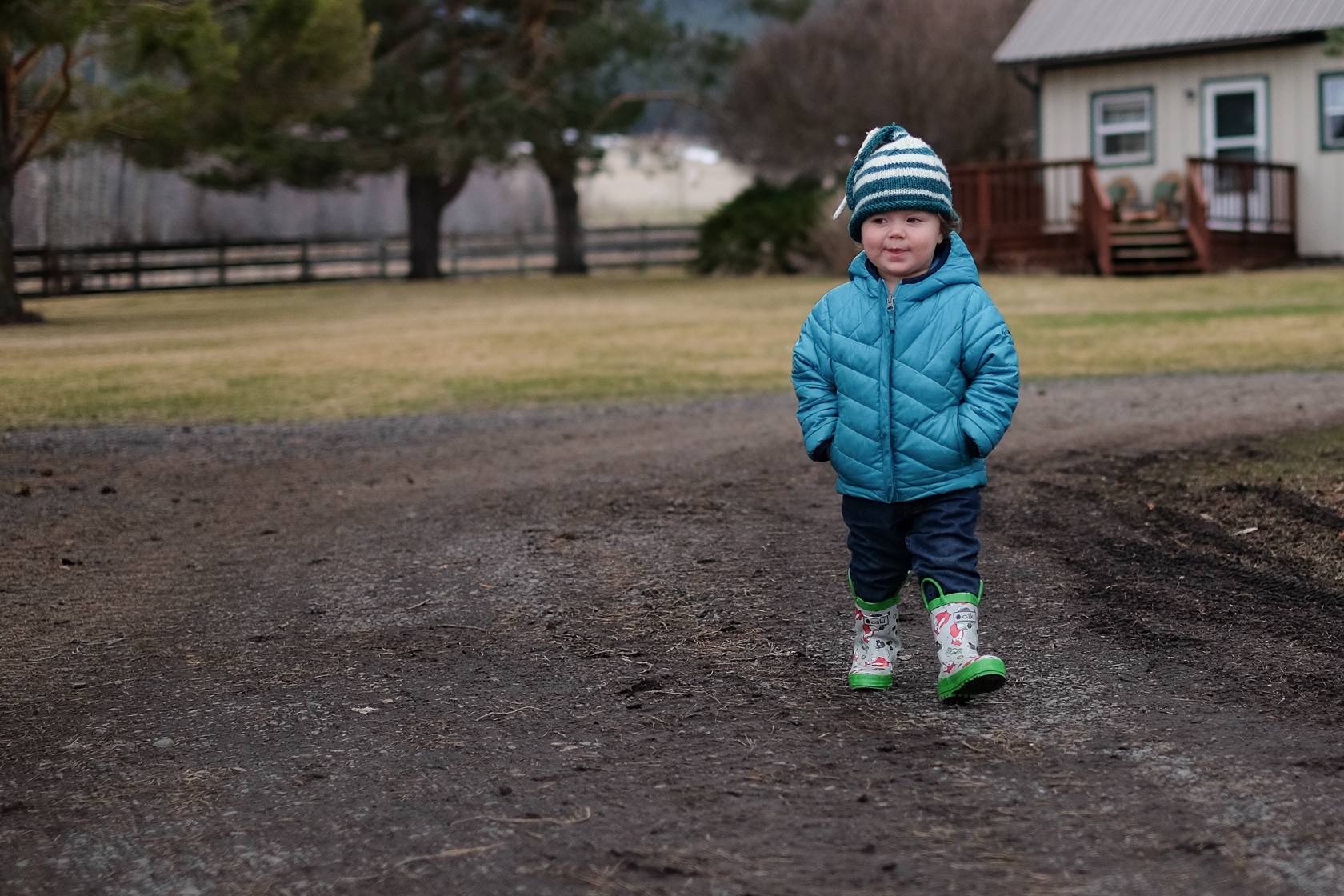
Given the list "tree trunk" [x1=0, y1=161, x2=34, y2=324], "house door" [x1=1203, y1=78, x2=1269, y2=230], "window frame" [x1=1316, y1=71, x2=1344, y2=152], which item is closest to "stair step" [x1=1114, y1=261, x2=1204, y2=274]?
"house door" [x1=1203, y1=78, x2=1269, y2=230]

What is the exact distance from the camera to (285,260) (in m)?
37.7

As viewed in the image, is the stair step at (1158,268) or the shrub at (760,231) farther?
the shrub at (760,231)

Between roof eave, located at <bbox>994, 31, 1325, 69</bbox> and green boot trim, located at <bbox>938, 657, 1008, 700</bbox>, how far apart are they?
22.4 m

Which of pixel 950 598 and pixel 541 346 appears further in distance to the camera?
pixel 541 346

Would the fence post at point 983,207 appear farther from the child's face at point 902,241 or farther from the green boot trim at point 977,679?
the green boot trim at point 977,679

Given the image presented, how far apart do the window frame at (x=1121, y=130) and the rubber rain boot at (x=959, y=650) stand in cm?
2276

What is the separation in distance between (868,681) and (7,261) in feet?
69.1

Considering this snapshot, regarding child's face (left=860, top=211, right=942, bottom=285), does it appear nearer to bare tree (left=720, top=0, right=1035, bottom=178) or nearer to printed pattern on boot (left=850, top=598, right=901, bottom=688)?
printed pattern on boot (left=850, top=598, right=901, bottom=688)

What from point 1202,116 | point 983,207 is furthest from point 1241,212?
point 983,207

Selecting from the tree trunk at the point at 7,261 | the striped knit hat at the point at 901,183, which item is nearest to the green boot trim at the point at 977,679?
the striped knit hat at the point at 901,183

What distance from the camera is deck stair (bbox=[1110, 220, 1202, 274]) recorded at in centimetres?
2272

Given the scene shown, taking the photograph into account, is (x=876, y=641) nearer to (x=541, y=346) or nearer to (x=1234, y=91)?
(x=541, y=346)

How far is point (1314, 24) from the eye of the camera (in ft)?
74.5

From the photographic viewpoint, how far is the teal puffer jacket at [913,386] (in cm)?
367
